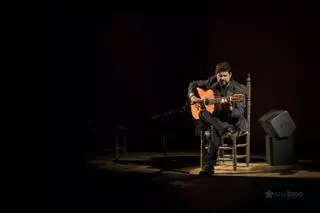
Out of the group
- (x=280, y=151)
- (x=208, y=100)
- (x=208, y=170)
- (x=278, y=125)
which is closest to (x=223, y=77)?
(x=208, y=100)

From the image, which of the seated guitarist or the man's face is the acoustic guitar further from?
the man's face

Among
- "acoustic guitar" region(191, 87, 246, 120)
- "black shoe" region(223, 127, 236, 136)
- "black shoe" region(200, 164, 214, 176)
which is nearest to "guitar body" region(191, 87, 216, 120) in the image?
"acoustic guitar" region(191, 87, 246, 120)

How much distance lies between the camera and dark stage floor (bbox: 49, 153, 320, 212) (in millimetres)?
5211

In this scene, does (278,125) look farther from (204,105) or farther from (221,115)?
(204,105)

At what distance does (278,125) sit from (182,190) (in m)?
1.80

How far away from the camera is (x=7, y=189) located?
6133 mm

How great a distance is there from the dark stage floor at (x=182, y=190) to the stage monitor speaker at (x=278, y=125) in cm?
46

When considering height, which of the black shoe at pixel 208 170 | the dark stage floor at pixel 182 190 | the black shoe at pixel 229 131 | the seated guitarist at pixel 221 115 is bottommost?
the dark stage floor at pixel 182 190

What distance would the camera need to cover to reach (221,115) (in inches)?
259

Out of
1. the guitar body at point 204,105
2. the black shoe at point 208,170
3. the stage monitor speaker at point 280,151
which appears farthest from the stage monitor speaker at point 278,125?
the black shoe at point 208,170

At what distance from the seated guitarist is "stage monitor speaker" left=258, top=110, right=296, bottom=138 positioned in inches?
14.8

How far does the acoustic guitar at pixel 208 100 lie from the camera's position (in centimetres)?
634

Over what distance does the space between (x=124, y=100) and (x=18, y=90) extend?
7.47 feet

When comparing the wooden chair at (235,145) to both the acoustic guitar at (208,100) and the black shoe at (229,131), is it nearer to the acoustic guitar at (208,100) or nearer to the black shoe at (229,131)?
the black shoe at (229,131)
